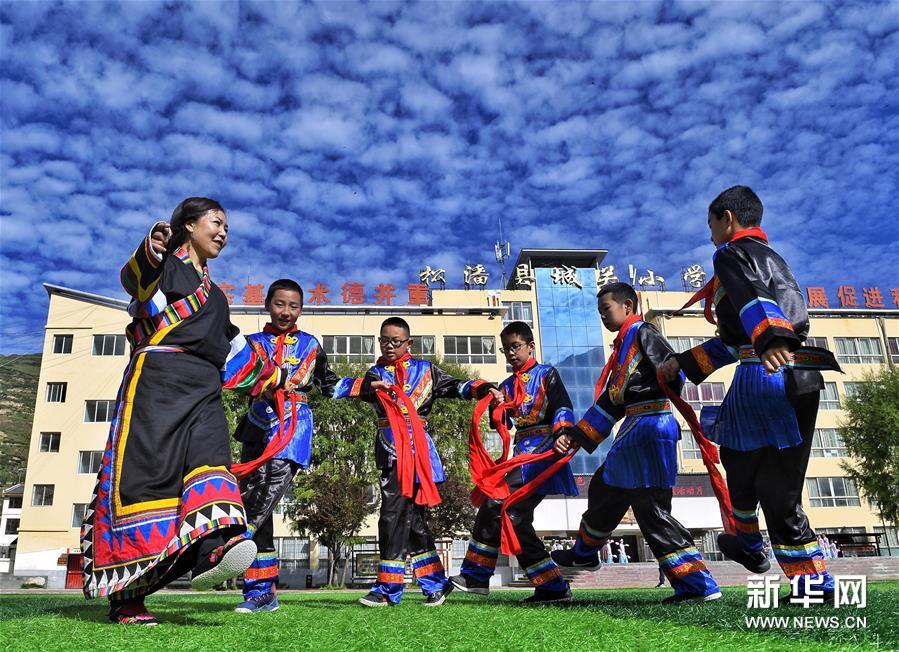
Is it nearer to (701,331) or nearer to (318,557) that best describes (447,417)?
(318,557)

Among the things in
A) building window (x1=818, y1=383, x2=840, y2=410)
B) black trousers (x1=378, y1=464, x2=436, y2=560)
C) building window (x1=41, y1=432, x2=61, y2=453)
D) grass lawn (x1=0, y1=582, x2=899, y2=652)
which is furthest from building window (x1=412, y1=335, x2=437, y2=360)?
grass lawn (x1=0, y1=582, x2=899, y2=652)

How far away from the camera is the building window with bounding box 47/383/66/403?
3719 centimetres

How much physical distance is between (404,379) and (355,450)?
22214 millimetres

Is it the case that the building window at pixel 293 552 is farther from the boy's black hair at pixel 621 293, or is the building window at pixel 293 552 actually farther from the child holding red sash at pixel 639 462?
the boy's black hair at pixel 621 293

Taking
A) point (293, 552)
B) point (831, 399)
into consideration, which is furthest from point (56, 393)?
point (831, 399)

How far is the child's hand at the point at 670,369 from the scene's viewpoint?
4418mm

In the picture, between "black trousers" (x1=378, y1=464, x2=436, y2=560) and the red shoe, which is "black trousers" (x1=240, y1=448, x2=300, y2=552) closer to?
"black trousers" (x1=378, y1=464, x2=436, y2=560)

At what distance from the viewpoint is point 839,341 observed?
146ft

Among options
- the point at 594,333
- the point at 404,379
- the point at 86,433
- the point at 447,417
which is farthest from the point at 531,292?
the point at 404,379

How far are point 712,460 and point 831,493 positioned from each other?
142 ft

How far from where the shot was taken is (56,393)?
37.3 m

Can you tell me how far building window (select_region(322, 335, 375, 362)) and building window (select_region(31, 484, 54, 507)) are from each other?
16375mm

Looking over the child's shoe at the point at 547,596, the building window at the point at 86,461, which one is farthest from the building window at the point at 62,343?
the child's shoe at the point at 547,596

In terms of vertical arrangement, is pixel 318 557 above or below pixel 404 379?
below
